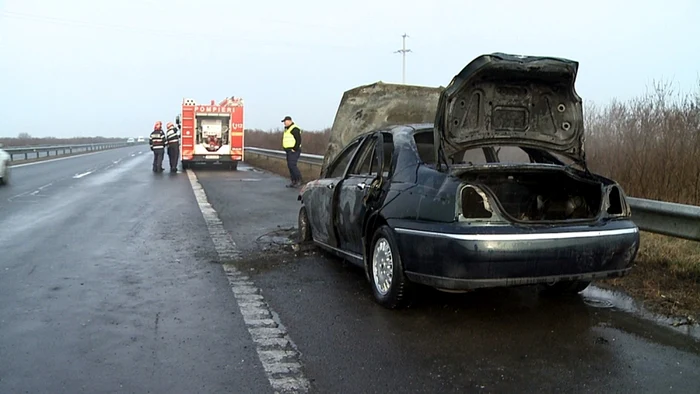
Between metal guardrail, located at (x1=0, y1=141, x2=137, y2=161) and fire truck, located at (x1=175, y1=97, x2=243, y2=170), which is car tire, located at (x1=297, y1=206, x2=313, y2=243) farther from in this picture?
metal guardrail, located at (x1=0, y1=141, x2=137, y2=161)

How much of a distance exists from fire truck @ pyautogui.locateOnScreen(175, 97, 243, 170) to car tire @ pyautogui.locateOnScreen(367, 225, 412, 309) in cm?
2004

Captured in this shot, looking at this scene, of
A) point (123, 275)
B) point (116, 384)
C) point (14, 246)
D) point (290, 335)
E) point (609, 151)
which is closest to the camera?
point (116, 384)

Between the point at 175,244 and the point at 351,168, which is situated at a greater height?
the point at 351,168

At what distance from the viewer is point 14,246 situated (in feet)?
24.8

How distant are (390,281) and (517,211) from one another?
136cm

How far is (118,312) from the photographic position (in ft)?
15.9

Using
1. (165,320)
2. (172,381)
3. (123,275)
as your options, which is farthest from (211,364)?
(123,275)

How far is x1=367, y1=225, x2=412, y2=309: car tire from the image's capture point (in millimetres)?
4707

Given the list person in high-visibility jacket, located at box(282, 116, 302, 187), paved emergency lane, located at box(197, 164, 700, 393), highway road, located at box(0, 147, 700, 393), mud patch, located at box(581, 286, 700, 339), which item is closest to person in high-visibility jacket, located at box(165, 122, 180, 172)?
person in high-visibility jacket, located at box(282, 116, 302, 187)

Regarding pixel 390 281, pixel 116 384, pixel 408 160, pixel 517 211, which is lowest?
pixel 116 384

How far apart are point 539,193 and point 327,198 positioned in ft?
7.35

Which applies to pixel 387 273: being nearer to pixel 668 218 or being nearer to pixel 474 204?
pixel 474 204

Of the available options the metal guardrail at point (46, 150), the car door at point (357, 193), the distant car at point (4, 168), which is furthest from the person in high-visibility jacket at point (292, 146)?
the metal guardrail at point (46, 150)

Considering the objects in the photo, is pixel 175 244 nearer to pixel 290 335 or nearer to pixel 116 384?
pixel 290 335
